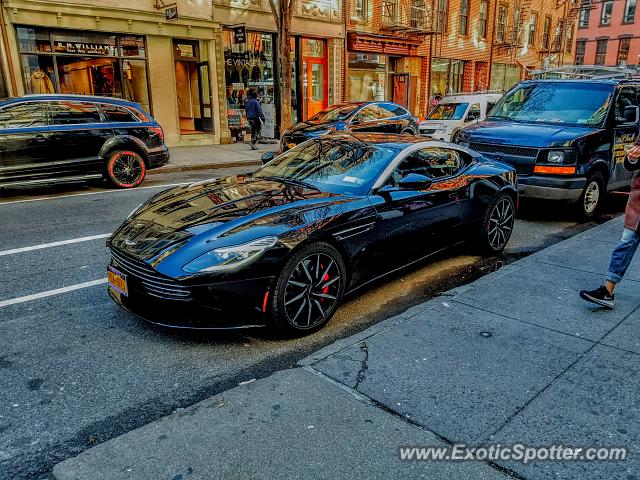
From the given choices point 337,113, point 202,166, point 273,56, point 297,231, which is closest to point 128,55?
point 202,166

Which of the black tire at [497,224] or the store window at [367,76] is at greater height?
the store window at [367,76]

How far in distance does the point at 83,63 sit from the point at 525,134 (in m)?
13.5

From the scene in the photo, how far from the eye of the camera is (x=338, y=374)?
3.29 metres

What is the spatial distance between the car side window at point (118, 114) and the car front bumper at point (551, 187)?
7.79 metres

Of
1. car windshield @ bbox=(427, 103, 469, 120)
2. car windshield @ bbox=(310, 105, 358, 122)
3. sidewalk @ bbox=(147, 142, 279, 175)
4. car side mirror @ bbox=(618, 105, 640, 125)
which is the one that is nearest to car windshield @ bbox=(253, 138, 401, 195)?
car side mirror @ bbox=(618, 105, 640, 125)

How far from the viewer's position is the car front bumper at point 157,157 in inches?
425

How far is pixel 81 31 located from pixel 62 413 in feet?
49.9

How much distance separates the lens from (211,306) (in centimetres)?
351

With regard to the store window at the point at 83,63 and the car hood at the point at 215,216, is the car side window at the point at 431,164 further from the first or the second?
the store window at the point at 83,63

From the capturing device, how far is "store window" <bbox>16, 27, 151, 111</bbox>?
14391 mm

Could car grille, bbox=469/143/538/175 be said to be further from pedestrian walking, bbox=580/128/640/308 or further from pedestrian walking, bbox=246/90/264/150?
pedestrian walking, bbox=246/90/264/150

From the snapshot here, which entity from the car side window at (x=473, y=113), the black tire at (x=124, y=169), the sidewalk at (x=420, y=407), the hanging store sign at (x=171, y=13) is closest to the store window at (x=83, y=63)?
the hanging store sign at (x=171, y=13)

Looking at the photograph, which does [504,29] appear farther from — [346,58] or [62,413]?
[62,413]

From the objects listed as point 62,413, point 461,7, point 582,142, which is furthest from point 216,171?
point 461,7
